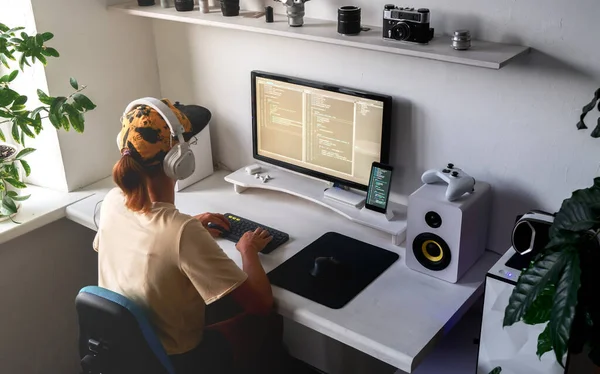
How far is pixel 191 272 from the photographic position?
1781 millimetres

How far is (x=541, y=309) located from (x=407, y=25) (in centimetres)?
88

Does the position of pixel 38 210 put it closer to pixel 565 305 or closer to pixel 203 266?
pixel 203 266

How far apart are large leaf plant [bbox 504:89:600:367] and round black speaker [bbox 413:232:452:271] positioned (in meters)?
0.49

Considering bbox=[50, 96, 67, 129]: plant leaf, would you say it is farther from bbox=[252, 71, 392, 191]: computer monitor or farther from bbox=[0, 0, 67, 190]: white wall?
bbox=[252, 71, 392, 191]: computer monitor

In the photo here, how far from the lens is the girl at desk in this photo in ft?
5.89

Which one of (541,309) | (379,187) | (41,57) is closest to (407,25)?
(379,187)

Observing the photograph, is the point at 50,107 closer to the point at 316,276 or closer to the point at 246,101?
the point at 246,101

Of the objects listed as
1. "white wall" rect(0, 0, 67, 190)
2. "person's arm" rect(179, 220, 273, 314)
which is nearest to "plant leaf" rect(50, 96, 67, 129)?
"white wall" rect(0, 0, 67, 190)

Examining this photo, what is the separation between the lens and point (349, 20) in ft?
6.57

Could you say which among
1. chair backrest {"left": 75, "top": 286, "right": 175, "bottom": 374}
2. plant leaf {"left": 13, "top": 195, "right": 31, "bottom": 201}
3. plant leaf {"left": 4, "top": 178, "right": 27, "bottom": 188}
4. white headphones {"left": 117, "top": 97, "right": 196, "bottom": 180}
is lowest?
chair backrest {"left": 75, "top": 286, "right": 175, "bottom": 374}

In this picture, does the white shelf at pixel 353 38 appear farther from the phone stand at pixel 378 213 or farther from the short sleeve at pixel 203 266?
the short sleeve at pixel 203 266

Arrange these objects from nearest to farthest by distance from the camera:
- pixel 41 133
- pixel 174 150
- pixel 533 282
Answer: pixel 533 282
pixel 174 150
pixel 41 133

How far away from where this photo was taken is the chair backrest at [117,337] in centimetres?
173

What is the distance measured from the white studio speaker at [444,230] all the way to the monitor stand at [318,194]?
153 millimetres
